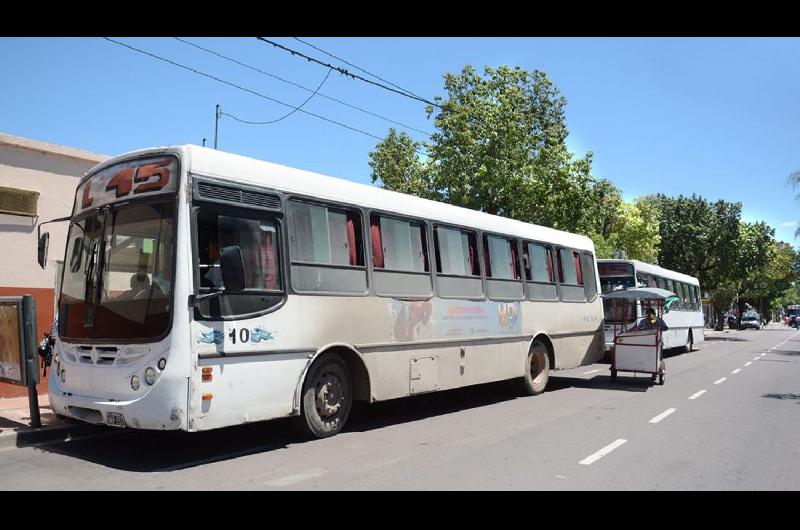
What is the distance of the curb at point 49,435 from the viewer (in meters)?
7.31

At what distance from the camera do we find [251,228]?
708 centimetres

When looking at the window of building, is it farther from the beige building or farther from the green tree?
the green tree

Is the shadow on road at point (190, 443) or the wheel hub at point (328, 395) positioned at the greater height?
the wheel hub at point (328, 395)

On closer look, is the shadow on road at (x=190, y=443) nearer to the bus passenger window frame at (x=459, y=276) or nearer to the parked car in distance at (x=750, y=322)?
the bus passenger window frame at (x=459, y=276)

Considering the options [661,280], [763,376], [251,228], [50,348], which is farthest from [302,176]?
[661,280]

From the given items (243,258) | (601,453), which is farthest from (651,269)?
(243,258)

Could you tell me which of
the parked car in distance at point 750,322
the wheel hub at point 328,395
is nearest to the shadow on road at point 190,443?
the wheel hub at point 328,395

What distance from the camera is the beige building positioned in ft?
33.8

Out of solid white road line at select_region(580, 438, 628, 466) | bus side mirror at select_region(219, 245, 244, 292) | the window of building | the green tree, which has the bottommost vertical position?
solid white road line at select_region(580, 438, 628, 466)

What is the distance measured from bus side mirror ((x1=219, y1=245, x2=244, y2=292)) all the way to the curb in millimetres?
3267

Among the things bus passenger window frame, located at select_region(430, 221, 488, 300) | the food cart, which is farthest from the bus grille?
the food cart

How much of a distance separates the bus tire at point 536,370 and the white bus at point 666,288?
4471mm

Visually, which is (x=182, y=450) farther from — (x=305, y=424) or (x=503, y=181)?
(x=503, y=181)
